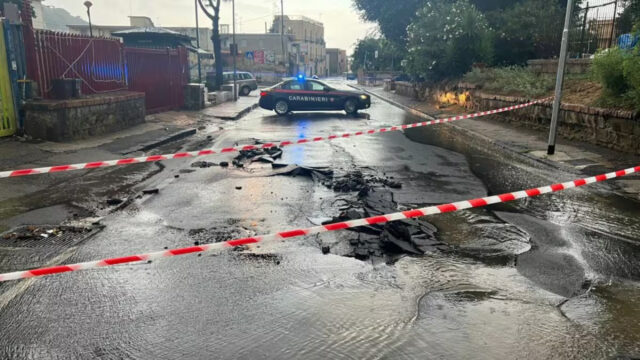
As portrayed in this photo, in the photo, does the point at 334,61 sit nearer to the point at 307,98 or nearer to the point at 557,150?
the point at 307,98

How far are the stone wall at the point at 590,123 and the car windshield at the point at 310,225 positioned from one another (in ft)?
0.18

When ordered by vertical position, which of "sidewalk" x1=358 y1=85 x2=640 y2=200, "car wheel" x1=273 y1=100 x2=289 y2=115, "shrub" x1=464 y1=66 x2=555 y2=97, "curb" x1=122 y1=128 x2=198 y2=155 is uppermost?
"shrub" x1=464 y1=66 x2=555 y2=97

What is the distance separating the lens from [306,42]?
109m

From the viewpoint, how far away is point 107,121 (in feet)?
44.5

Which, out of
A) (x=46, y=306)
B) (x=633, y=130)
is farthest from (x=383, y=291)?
(x=633, y=130)

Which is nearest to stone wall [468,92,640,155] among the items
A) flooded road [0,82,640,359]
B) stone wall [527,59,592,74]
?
stone wall [527,59,592,74]

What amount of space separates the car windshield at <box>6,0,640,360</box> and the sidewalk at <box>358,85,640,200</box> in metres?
0.11

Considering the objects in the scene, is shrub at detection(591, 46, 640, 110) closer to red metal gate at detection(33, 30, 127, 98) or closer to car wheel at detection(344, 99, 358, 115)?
car wheel at detection(344, 99, 358, 115)

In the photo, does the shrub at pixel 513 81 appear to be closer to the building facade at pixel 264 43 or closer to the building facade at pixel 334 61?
the building facade at pixel 264 43

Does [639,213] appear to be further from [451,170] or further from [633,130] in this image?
[633,130]

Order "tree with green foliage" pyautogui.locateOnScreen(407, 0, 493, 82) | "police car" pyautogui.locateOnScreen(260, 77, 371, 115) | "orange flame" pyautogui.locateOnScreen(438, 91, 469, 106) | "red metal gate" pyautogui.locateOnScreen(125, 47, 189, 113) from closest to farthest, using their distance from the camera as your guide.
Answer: "red metal gate" pyautogui.locateOnScreen(125, 47, 189, 113), "police car" pyautogui.locateOnScreen(260, 77, 371, 115), "orange flame" pyautogui.locateOnScreen(438, 91, 469, 106), "tree with green foliage" pyautogui.locateOnScreen(407, 0, 493, 82)

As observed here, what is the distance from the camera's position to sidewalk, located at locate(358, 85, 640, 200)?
952 centimetres

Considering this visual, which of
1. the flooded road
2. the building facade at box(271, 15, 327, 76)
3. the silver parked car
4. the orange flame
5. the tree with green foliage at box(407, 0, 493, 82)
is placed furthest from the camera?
the building facade at box(271, 15, 327, 76)

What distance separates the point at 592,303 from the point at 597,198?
4173 mm
